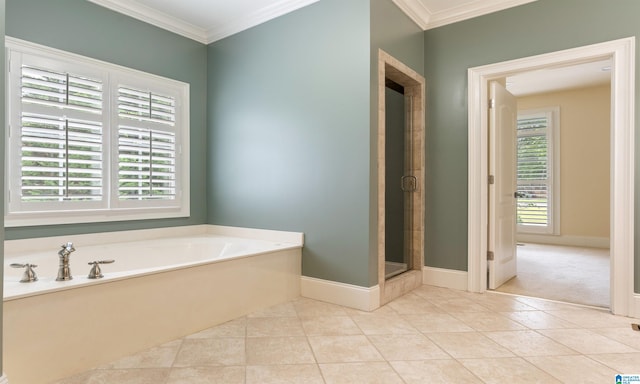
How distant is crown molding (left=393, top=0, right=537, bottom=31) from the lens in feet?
10.5

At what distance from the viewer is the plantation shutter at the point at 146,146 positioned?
130 inches

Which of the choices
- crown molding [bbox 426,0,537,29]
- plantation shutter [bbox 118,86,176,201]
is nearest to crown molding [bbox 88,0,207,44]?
plantation shutter [bbox 118,86,176,201]

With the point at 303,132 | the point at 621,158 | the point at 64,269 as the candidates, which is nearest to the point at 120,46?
the point at 303,132

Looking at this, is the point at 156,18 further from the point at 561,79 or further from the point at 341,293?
the point at 561,79

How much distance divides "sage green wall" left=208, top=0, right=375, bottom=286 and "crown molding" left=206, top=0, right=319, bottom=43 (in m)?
0.05

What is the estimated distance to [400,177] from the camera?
3.88 meters

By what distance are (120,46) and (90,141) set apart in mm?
919

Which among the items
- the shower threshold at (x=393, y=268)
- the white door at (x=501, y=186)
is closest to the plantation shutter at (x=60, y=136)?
the shower threshold at (x=393, y=268)

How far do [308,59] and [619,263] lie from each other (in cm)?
287

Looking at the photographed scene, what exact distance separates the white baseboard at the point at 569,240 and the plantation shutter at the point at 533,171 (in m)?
0.23

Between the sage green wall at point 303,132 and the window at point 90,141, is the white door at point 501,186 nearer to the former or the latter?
the sage green wall at point 303,132

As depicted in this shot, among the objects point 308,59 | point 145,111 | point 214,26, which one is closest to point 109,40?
point 145,111

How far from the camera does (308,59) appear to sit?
317 cm

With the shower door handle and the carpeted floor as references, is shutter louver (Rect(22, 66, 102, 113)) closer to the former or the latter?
the shower door handle
